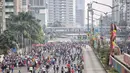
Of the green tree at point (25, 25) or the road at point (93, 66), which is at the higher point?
the green tree at point (25, 25)

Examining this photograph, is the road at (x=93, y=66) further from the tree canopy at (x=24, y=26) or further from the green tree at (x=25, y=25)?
the green tree at (x=25, y=25)

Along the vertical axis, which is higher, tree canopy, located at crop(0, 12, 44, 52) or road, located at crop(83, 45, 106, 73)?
tree canopy, located at crop(0, 12, 44, 52)

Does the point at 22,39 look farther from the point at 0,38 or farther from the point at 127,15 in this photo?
the point at 127,15

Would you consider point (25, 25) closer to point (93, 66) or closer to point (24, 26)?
point (24, 26)

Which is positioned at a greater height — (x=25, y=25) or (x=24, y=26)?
(x=25, y=25)

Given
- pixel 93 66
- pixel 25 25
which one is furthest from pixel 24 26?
pixel 93 66

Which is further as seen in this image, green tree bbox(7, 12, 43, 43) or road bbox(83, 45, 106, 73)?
green tree bbox(7, 12, 43, 43)

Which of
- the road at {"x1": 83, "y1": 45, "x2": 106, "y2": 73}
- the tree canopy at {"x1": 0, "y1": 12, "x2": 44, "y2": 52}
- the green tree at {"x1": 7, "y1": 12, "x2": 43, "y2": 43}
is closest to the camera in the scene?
the road at {"x1": 83, "y1": 45, "x2": 106, "y2": 73}

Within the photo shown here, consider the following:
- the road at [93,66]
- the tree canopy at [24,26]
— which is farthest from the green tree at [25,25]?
the road at [93,66]

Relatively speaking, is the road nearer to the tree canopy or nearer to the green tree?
the tree canopy

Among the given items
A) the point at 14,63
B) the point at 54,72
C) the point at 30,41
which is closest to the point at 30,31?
the point at 30,41

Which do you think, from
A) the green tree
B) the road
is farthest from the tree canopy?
the road

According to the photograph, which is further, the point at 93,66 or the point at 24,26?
the point at 24,26

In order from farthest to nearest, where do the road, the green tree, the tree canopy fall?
1. the green tree
2. the tree canopy
3. the road
